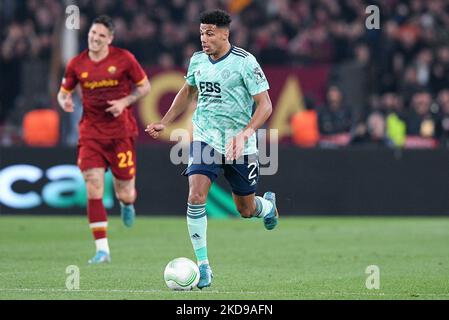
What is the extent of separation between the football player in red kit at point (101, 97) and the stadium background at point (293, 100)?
18.8 feet

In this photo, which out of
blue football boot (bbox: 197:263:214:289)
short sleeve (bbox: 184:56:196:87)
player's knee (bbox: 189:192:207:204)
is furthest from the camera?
short sleeve (bbox: 184:56:196:87)

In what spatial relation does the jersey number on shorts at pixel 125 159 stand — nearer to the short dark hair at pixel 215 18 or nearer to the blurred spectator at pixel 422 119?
the short dark hair at pixel 215 18

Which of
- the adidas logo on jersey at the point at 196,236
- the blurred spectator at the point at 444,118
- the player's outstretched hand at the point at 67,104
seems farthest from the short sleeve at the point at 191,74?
the blurred spectator at the point at 444,118

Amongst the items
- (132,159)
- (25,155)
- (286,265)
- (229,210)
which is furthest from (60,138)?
(286,265)

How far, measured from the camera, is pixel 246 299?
9.31m

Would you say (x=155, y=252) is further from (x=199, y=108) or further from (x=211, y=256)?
(x=199, y=108)

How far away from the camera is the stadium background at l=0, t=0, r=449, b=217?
19.4 meters

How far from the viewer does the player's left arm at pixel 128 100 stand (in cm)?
1323

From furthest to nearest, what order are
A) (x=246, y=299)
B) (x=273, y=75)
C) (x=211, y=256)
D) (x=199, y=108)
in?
(x=273, y=75) → (x=211, y=256) → (x=199, y=108) → (x=246, y=299)

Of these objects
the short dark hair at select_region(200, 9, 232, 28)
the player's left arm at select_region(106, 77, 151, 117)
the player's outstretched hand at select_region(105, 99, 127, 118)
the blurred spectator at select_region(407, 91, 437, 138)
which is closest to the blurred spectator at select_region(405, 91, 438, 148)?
the blurred spectator at select_region(407, 91, 437, 138)

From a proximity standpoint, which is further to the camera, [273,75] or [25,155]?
[273,75]

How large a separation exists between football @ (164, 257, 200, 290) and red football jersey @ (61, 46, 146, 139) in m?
3.73

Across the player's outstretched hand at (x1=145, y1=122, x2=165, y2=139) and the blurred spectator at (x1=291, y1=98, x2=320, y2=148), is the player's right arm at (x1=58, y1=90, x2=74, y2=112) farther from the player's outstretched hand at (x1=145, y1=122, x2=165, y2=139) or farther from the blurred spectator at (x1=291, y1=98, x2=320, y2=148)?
the blurred spectator at (x1=291, y1=98, x2=320, y2=148)

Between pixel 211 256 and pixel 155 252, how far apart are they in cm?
84
